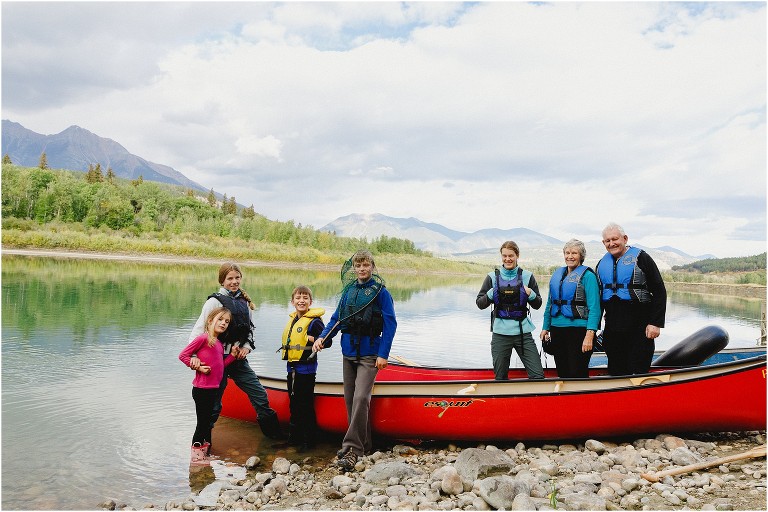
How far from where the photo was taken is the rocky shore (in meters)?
3.93

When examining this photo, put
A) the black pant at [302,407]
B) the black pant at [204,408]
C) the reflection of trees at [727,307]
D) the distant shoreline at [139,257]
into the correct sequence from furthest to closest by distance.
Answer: the distant shoreline at [139,257] < the reflection of trees at [727,307] < the black pant at [302,407] < the black pant at [204,408]

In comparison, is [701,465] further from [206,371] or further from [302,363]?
[206,371]

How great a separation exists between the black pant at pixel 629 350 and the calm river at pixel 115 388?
10.2ft

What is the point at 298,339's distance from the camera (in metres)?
5.52

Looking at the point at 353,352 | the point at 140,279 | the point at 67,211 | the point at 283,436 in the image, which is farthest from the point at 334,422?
the point at 67,211

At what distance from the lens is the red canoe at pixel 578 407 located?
511 cm

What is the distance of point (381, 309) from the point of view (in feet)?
16.9

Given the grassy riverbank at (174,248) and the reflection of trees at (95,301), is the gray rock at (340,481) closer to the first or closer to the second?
the reflection of trees at (95,301)

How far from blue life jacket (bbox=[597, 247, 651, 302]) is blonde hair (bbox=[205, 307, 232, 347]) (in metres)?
3.80

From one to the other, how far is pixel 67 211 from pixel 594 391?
65.3m

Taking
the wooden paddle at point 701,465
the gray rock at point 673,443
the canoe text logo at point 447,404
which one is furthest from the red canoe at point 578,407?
the wooden paddle at point 701,465

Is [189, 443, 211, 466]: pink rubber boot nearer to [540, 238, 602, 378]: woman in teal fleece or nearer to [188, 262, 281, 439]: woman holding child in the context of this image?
[188, 262, 281, 439]: woman holding child

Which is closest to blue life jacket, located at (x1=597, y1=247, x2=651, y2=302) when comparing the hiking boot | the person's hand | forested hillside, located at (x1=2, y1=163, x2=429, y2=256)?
the person's hand

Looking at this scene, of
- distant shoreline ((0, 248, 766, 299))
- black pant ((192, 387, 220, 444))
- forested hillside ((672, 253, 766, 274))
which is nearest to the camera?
black pant ((192, 387, 220, 444))
